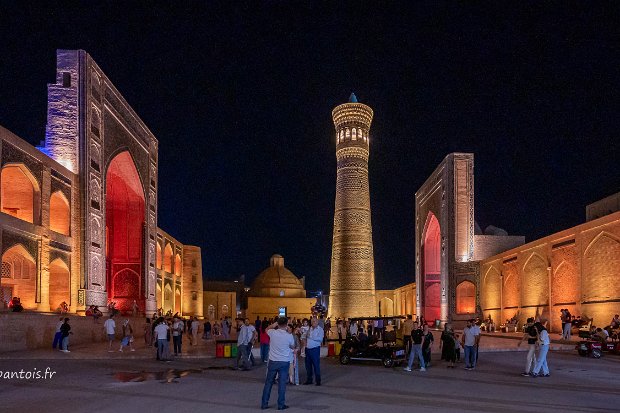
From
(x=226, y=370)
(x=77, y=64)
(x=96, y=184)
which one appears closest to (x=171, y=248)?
(x=96, y=184)

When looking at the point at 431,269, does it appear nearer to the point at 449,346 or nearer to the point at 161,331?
the point at 449,346

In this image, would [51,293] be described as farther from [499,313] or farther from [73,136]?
[499,313]

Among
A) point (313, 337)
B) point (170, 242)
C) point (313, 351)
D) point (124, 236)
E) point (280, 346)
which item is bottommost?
point (313, 351)

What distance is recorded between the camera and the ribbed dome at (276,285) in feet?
151

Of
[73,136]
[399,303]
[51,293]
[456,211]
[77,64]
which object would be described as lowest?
[399,303]

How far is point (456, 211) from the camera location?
99.6ft

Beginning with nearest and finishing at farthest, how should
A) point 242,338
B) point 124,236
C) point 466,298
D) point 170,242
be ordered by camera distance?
point 242,338
point 124,236
point 466,298
point 170,242

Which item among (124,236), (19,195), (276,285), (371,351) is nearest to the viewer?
(371,351)

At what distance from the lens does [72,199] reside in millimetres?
19406

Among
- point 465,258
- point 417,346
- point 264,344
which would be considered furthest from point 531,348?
point 465,258

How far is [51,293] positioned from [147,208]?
10230 millimetres

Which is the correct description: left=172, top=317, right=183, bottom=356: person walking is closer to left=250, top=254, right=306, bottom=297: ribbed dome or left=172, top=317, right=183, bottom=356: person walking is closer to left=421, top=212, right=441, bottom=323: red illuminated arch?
left=421, top=212, right=441, bottom=323: red illuminated arch

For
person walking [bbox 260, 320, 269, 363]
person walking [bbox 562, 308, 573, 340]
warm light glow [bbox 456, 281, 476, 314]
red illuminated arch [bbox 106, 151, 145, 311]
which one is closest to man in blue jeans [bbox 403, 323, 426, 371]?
person walking [bbox 260, 320, 269, 363]

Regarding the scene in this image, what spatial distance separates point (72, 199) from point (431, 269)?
2460 cm
